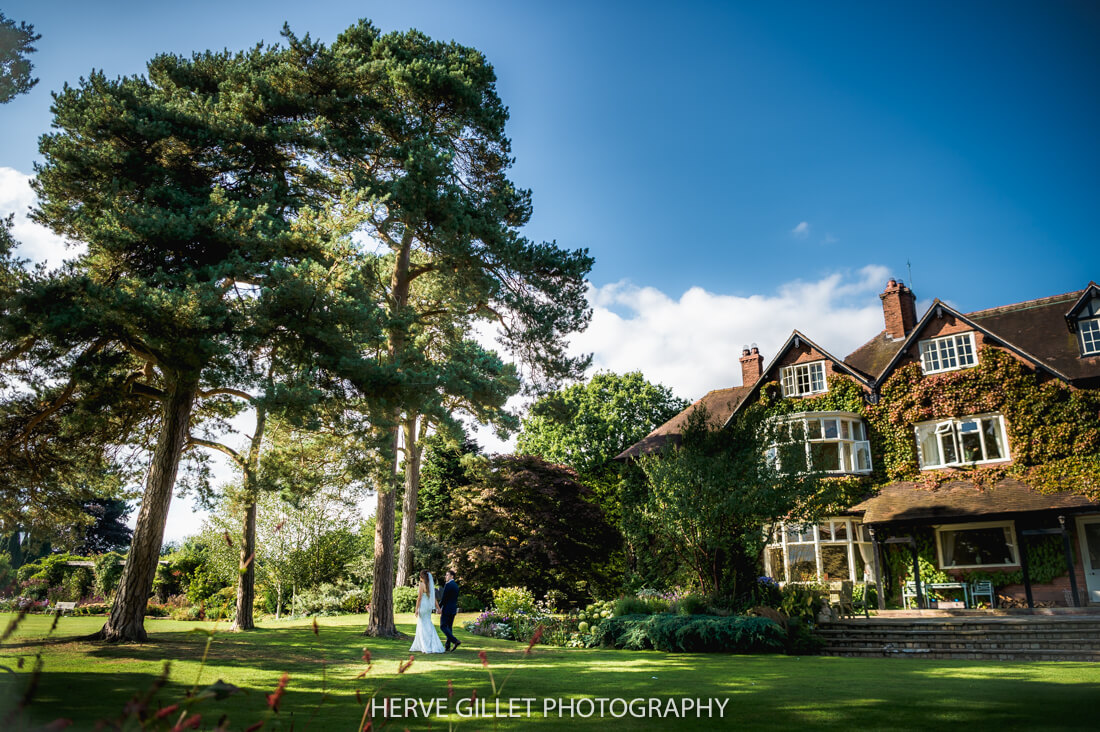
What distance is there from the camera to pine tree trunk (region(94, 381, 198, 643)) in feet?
43.4

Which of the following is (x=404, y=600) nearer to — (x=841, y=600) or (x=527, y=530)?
(x=527, y=530)

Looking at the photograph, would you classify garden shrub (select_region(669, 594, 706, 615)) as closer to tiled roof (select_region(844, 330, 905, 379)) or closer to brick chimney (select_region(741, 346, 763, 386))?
tiled roof (select_region(844, 330, 905, 379))

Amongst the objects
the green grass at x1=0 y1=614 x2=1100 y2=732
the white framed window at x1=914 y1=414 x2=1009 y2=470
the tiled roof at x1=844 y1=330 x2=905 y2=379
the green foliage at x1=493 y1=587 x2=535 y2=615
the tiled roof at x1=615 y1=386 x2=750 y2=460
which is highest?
the tiled roof at x1=844 y1=330 x2=905 y2=379

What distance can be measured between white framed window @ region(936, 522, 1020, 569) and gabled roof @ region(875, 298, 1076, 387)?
5.14 metres

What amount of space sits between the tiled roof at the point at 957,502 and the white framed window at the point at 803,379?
452 cm

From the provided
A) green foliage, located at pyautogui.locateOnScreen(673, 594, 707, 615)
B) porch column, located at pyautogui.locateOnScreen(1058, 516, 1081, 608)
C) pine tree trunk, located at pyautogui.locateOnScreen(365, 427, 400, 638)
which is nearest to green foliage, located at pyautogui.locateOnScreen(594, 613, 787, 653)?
green foliage, located at pyautogui.locateOnScreen(673, 594, 707, 615)

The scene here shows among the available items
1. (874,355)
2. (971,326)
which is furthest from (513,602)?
(971,326)

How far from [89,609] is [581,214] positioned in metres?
23.3

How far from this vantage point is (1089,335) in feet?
71.9

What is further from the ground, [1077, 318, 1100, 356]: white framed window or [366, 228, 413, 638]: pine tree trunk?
[1077, 318, 1100, 356]: white framed window

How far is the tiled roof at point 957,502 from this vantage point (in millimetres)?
19656

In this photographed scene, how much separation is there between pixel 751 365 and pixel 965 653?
16.0 m

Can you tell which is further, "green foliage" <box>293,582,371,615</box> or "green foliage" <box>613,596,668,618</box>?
"green foliage" <box>293,582,371,615</box>

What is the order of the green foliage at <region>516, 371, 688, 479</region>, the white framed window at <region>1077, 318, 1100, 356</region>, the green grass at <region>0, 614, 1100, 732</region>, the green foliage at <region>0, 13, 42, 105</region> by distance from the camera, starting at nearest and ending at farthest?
the green grass at <region>0, 614, 1100, 732</region>
the green foliage at <region>0, 13, 42, 105</region>
the white framed window at <region>1077, 318, 1100, 356</region>
the green foliage at <region>516, 371, 688, 479</region>
